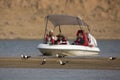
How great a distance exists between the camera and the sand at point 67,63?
1623 inches

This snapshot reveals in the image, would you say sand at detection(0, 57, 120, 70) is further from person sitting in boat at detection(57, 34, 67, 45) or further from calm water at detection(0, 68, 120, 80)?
person sitting in boat at detection(57, 34, 67, 45)

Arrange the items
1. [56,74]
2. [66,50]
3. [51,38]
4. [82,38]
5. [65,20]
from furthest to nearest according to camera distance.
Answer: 1. [65,20]
2. [82,38]
3. [51,38]
4. [66,50]
5. [56,74]

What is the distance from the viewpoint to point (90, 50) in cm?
5203

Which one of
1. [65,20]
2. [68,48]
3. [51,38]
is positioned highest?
[65,20]

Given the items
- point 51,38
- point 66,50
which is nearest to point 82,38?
point 66,50

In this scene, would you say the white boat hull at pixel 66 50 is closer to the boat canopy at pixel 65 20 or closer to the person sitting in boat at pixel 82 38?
the person sitting in boat at pixel 82 38

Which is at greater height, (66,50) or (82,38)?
(82,38)

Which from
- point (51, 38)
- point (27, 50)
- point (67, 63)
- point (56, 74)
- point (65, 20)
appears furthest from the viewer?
point (27, 50)

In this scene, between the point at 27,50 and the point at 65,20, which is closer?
the point at 65,20

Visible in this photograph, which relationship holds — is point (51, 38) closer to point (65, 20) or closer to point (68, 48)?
point (68, 48)

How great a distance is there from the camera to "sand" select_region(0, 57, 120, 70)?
41219 mm

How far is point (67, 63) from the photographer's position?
42875mm

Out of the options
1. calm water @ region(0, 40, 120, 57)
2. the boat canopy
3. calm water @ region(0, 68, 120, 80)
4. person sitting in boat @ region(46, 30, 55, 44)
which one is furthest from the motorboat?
calm water @ region(0, 40, 120, 57)

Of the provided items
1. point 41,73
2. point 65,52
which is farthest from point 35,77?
point 65,52
